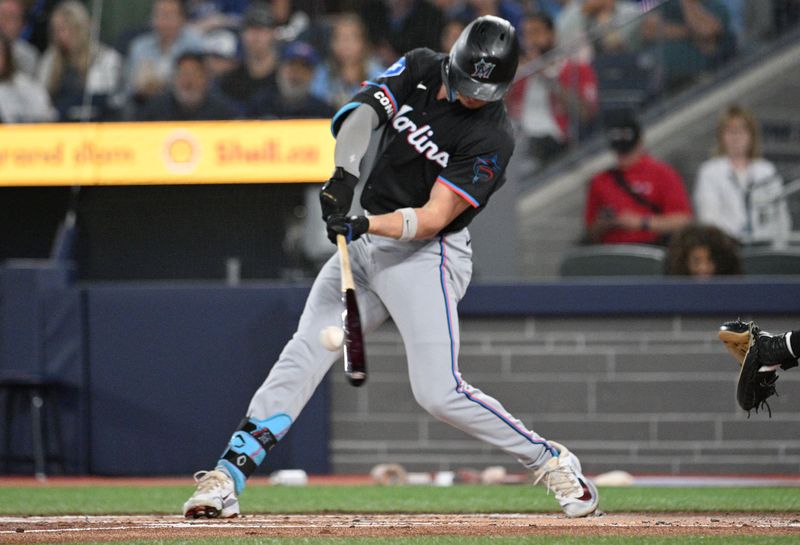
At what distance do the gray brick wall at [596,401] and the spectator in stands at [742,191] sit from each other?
3.71 feet

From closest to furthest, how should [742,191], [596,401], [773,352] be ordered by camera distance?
[773,352] < [596,401] < [742,191]

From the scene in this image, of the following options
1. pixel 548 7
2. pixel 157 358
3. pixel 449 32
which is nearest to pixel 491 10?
pixel 449 32

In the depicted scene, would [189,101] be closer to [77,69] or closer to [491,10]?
[77,69]

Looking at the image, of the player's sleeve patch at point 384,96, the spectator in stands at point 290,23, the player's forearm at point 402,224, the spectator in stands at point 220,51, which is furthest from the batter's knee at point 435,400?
the spectator in stands at point 290,23

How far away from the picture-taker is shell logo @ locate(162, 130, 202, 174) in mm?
9898

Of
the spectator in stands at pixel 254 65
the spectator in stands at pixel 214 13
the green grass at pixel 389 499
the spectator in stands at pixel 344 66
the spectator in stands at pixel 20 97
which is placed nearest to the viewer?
the green grass at pixel 389 499

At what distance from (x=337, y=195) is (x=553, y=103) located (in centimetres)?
497

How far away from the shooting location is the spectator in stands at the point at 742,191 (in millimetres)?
7977

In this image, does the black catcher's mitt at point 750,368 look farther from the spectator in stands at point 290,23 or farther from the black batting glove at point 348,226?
the spectator in stands at point 290,23

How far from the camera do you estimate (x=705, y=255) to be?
7.30 m

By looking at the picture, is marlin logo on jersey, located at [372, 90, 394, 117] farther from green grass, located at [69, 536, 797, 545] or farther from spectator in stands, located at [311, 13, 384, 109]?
spectator in stands, located at [311, 13, 384, 109]

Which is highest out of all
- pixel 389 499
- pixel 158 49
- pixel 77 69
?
pixel 158 49

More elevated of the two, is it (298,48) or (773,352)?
(298,48)

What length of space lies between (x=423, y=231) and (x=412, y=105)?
1.66 feet
